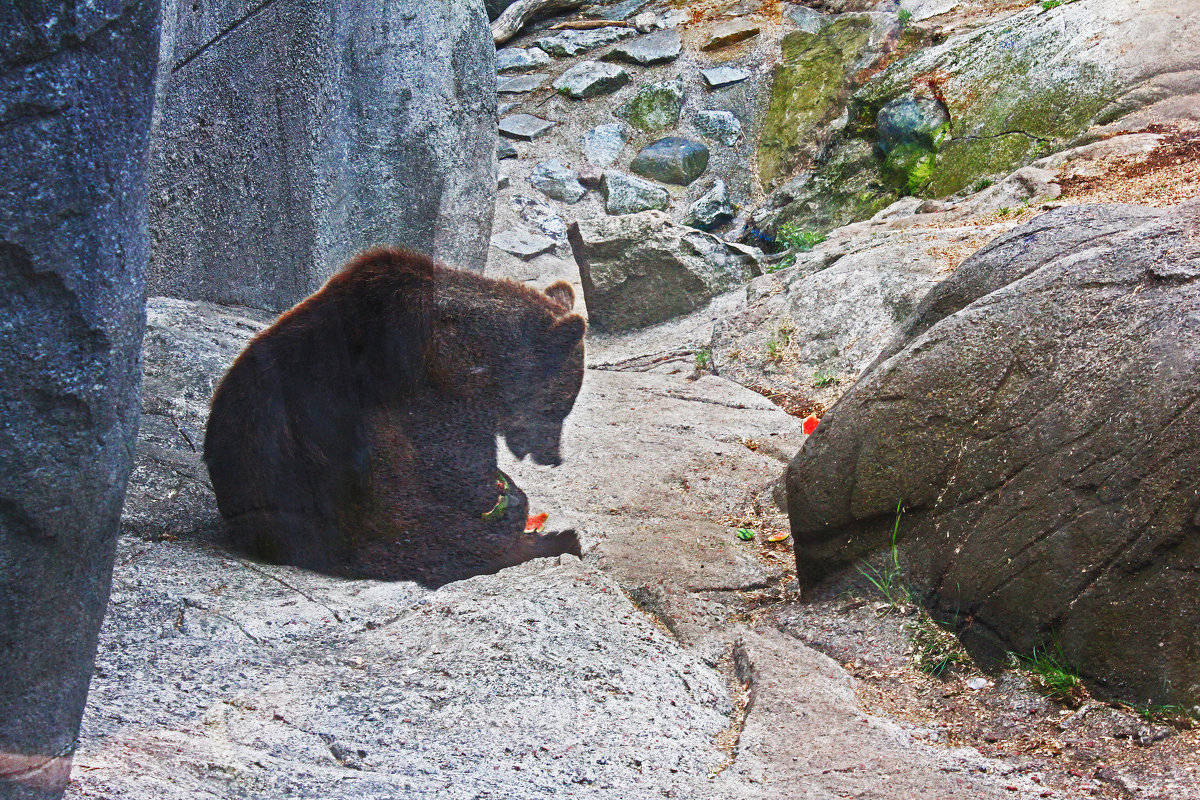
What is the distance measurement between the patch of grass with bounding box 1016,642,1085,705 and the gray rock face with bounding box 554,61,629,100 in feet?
26.9

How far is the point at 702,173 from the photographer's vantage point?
30.9 ft

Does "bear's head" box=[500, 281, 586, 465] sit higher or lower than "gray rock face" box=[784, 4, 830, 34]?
lower

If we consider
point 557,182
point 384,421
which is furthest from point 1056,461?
point 557,182

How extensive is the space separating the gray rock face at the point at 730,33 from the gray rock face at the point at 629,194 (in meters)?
2.63

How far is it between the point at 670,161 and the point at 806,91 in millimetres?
2066

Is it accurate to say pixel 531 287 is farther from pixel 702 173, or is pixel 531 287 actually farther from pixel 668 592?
pixel 702 173

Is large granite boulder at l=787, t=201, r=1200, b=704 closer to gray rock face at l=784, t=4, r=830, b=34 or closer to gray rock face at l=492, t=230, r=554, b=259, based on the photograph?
gray rock face at l=492, t=230, r=554, b=259

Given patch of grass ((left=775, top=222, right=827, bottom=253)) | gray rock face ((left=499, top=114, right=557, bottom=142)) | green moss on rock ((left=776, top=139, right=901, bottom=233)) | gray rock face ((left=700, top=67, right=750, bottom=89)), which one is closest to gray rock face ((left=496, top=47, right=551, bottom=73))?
gray rock face ((left=499, top=114, right=557, bottom=142))

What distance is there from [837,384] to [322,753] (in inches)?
174

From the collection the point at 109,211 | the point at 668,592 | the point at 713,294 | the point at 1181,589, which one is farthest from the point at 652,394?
the point at 109,211

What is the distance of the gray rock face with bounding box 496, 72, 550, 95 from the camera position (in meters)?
9.73

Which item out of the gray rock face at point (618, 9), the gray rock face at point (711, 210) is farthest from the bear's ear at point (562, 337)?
the gray rock face at point (618, 9)

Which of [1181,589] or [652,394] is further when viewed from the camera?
[652,394]

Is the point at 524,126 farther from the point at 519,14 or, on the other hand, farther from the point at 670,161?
the point at 519,14
